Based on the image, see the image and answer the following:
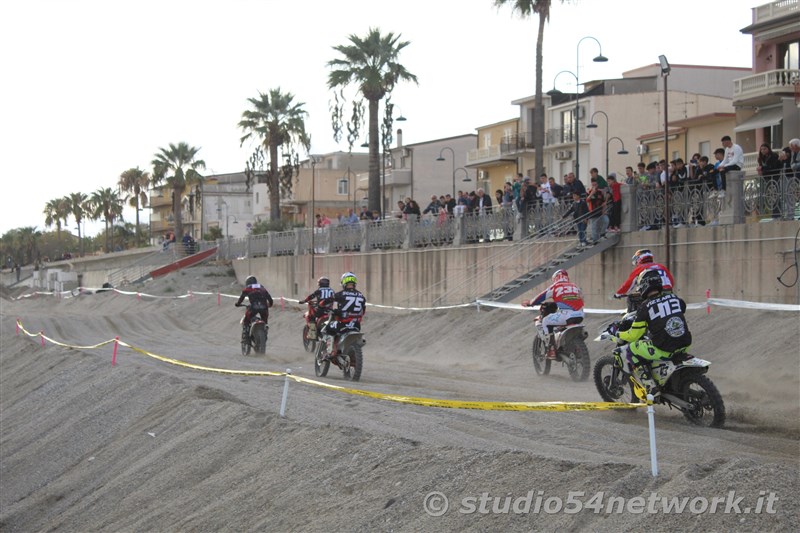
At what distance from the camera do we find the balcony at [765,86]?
132ft

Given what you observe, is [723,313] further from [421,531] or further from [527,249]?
[421,531]

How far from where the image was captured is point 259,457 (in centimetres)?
1103

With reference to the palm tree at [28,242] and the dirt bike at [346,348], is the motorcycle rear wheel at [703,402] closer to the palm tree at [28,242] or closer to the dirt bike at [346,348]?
the dirt bike at [346,348]

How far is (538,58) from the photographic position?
3734 cm

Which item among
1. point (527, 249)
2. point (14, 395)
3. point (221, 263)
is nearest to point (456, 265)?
point (527, 249)

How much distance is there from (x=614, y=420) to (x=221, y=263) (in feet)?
148

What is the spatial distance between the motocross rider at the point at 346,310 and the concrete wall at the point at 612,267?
22.9 ft

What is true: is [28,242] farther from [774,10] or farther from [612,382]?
[612,382]

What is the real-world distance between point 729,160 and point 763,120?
77.5ft

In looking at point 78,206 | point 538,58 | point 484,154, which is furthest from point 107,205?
point 538,58

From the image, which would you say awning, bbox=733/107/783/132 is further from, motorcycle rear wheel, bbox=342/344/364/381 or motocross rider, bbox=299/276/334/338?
motorcycle rear wheel, bbox=342/344/364/381

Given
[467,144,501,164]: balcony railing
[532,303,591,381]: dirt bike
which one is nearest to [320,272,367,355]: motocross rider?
[532,303,591,381]: dirt bike

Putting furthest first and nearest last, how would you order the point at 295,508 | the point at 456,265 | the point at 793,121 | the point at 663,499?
the point at 456,265
the point at 793,121
the point at 295,508
the point at 663,499

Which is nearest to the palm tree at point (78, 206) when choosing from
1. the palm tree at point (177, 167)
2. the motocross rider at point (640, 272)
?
the palm tree at point (177, 167)
